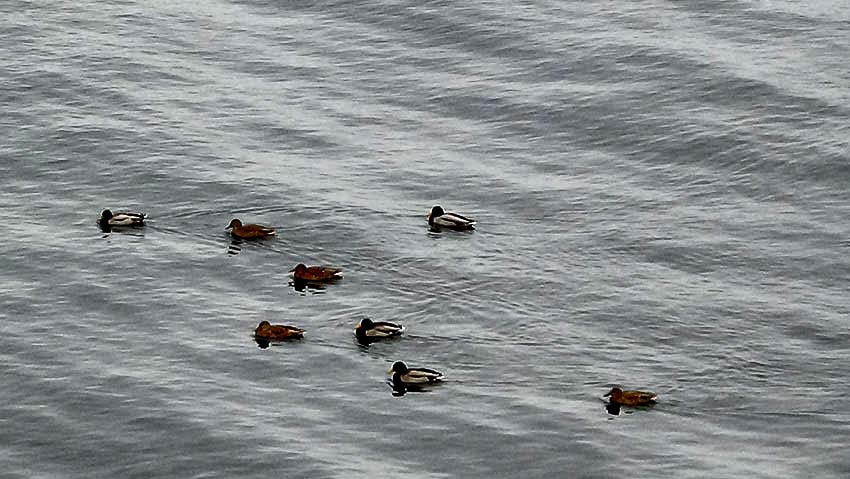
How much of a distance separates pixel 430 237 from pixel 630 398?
1529cm

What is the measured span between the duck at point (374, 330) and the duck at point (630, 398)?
7736 millimetres

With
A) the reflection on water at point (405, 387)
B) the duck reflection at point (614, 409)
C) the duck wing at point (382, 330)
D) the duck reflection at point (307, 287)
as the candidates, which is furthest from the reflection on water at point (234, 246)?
the duck reflection at point (614, 409)

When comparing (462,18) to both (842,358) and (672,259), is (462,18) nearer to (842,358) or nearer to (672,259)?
(672,259)

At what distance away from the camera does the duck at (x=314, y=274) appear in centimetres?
6128

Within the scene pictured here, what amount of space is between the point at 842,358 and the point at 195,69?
4030cm

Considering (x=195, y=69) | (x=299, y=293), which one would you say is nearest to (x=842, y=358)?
(x=299, y=293)

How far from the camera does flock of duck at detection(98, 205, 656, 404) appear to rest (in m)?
52.7

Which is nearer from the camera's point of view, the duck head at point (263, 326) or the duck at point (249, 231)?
the duck head at point (263, 326)

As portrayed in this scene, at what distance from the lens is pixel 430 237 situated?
65.6 m

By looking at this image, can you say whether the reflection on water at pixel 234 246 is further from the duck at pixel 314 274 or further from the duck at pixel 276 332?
the duck at pixel 276 332

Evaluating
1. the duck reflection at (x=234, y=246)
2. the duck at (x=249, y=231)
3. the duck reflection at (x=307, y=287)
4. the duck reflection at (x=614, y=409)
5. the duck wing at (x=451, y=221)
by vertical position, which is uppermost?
the duck wing at (x=451, y=221)

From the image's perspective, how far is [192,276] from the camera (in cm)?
6303

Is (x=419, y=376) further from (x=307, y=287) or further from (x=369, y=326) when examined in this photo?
(x=307, y=287)

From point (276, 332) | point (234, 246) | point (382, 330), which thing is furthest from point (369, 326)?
point (234, 246)
